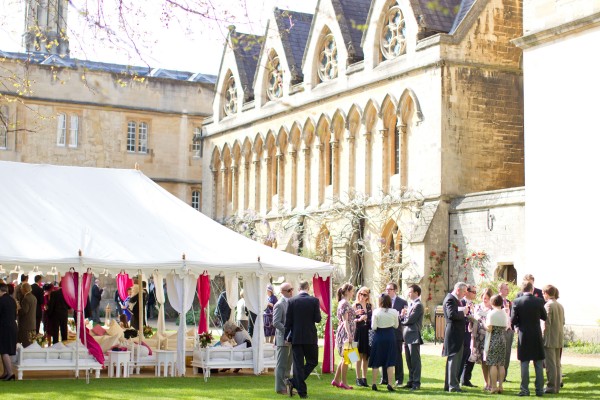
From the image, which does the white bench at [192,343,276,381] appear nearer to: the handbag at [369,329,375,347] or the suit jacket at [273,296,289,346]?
the suit jacket at [273,296,289,346]

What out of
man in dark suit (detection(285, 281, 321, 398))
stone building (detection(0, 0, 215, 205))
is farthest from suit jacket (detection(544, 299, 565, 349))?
stone building (detection(0, 0, 215, 205))

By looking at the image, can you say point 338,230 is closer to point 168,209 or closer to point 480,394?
point 168,209

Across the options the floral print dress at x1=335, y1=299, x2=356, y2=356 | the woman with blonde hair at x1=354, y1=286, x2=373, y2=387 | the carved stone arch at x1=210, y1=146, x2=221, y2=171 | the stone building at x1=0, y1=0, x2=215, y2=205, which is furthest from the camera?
the stone building at x1=0, y1=0, x2=215, y2=205

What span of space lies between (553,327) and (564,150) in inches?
304

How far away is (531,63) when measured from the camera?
73.8 ft

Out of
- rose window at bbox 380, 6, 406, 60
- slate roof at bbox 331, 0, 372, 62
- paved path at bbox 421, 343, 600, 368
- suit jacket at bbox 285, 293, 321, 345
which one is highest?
slate roof at bbox 331, 0, 372, 62

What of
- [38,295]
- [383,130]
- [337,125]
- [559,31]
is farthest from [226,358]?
[337,125]

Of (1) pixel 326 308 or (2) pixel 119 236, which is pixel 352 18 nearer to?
(1) pixel 326 308

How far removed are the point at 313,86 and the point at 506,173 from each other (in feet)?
26.1

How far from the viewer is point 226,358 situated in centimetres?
1638

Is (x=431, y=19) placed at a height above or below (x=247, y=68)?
below

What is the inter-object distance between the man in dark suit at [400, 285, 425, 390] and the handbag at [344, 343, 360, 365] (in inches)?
30.4

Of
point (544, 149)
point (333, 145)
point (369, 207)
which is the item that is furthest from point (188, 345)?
point (333, 145)

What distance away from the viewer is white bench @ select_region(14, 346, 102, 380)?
1527 centimetres
